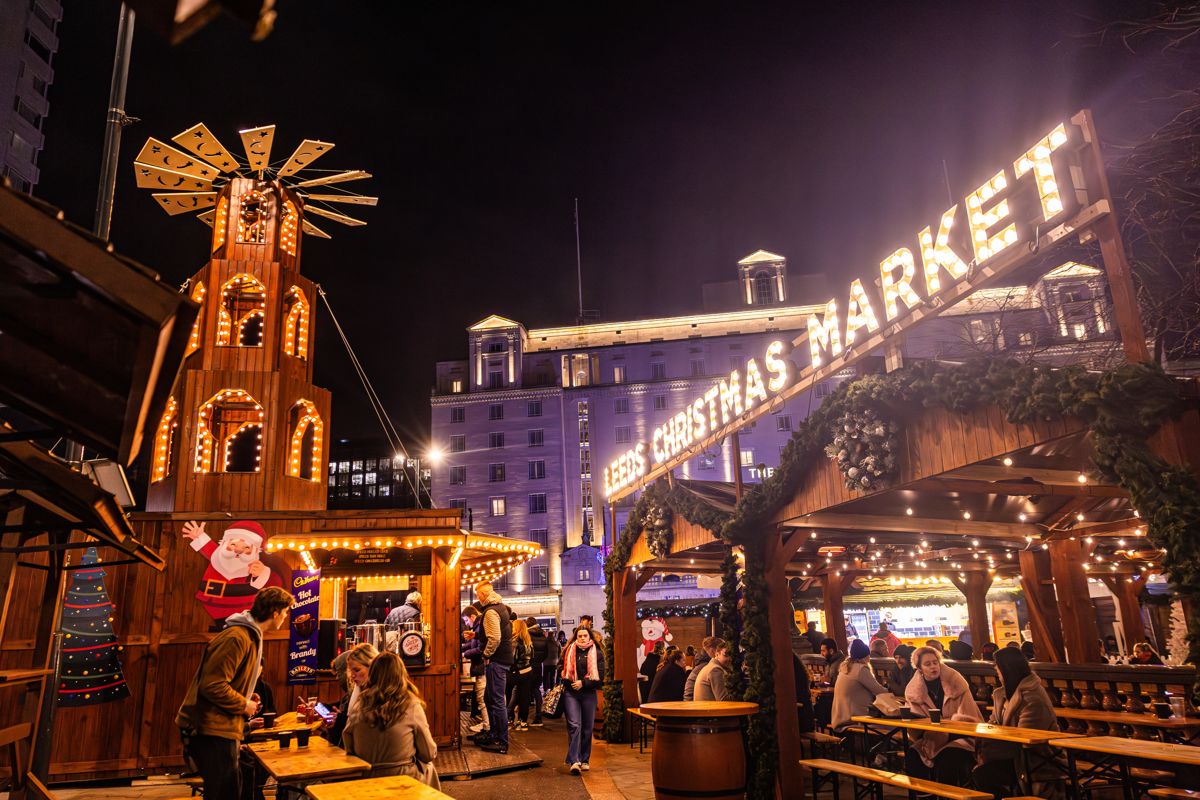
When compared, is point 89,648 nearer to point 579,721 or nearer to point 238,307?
point 579,721

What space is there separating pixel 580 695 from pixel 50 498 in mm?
7121

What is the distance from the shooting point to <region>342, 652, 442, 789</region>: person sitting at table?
5523mm

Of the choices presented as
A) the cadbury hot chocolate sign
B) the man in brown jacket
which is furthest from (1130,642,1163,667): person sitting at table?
the man in brown jacket

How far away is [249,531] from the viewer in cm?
1249

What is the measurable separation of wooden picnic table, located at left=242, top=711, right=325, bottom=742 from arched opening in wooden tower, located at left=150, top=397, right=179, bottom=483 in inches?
331

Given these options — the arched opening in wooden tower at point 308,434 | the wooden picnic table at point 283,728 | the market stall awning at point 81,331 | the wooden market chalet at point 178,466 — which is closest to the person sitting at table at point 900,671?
the wooden market chalet at point 178,466

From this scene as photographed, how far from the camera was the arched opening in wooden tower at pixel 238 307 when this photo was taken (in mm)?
15297

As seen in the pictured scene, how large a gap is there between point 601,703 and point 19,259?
1308 centimetres

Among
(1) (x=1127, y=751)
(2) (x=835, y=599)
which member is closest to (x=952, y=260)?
(1) (x=1127, y=751)

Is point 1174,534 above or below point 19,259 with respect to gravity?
below

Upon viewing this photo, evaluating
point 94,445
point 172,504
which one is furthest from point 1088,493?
point 172,504

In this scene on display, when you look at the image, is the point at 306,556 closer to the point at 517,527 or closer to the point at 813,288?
the point at 517,527

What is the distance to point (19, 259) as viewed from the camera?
247 centimetres

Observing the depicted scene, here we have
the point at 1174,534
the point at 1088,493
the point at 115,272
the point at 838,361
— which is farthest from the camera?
the point at 1088,493
